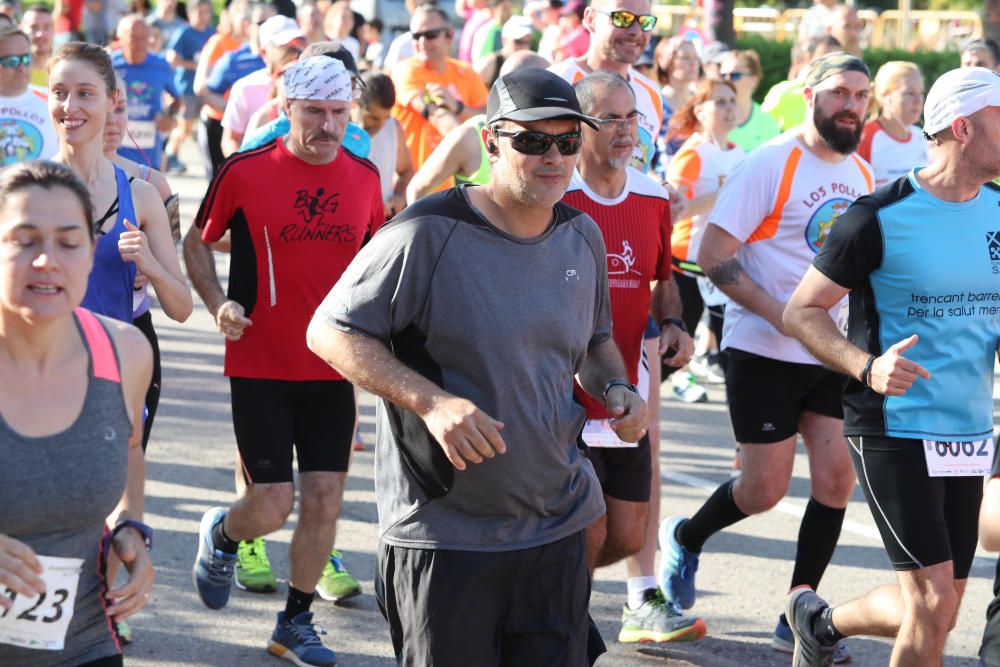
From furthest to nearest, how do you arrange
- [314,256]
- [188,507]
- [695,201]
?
[695,201]
[188,507]
[314,256]

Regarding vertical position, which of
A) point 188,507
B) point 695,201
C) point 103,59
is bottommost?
point 188,507

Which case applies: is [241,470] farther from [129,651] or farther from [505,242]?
[505,242]

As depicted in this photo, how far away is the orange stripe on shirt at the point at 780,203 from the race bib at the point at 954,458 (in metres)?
1.55

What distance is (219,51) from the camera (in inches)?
597

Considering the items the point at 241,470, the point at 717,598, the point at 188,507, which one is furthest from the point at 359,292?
the point at 188,507

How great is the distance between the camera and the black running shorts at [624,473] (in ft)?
18.0

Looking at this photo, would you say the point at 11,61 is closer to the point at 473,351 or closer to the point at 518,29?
the point at 473,351

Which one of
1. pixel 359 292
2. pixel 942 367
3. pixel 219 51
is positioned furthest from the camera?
pixel 219 51

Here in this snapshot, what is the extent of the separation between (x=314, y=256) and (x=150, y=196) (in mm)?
673

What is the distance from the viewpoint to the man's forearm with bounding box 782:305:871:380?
4598mm

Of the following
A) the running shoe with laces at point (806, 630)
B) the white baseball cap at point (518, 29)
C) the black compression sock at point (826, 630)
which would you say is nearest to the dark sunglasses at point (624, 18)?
the running shoe with laces at point (806, 630)

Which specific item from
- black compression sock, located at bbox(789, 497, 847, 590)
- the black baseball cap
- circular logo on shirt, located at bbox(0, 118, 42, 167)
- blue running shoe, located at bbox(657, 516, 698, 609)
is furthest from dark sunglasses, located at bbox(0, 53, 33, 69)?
black compression sock, located at bbox(789, 497, 847, 590)

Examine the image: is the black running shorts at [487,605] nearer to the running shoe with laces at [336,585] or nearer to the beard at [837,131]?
the running shoe with laces at [336,585]

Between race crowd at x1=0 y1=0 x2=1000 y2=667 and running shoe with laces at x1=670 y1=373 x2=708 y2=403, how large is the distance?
3.33 meters
